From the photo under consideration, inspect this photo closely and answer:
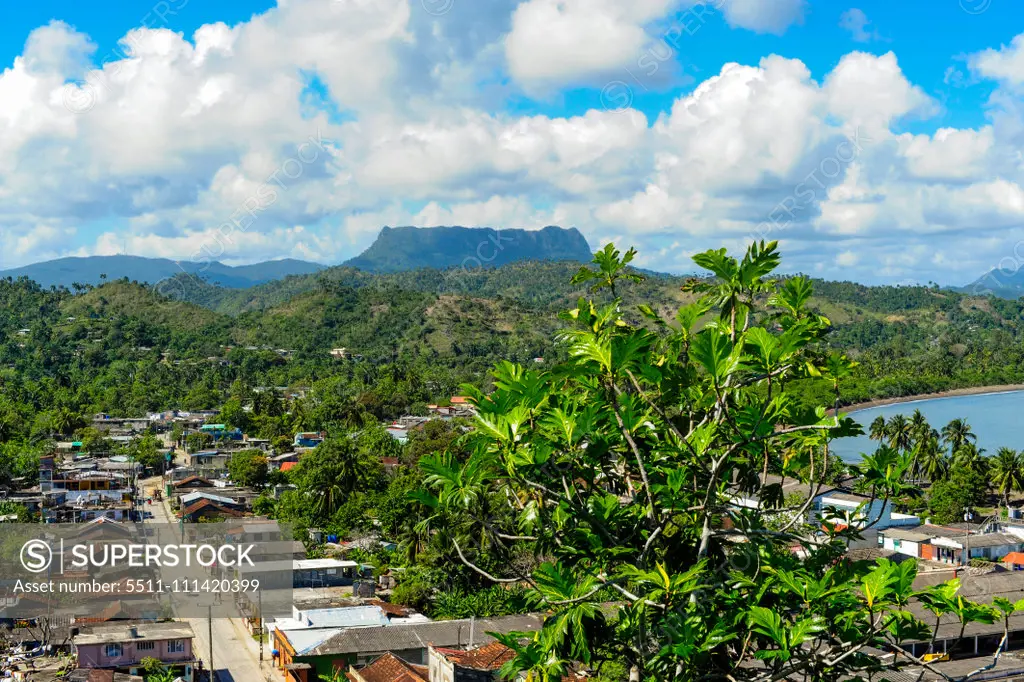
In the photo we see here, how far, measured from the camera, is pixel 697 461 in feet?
9.36

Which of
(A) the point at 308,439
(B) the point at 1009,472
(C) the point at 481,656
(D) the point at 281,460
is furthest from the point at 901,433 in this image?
(C) the point at 481,656

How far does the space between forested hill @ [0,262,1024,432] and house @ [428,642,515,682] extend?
3436 cm

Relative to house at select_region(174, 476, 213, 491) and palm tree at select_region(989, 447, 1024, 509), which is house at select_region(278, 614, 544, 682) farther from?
palm tree at select_region(989, 447, 1024, 509)

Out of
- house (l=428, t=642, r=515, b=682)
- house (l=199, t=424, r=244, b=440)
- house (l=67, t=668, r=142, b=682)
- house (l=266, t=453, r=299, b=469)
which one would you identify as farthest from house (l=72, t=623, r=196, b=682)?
house (l=199, t=424, r=244, b=440)

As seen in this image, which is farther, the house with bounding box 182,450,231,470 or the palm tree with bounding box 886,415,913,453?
the house with bounding box 182,450,231,470

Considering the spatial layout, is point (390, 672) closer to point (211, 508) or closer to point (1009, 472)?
point (211, 508)

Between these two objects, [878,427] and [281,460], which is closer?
[281,460]

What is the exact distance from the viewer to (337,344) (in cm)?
8094

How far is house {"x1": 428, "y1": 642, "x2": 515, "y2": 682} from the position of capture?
12.8 metres

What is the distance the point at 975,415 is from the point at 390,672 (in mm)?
57490

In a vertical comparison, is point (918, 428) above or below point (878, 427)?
above

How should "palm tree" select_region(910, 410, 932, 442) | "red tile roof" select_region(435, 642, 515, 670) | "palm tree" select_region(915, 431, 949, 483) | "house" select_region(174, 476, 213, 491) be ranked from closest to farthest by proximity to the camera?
"red tile roof" select_region(435, 642, 515, 670), "palm tree" select_region(915, 431, 949, 483), "house" select_region(174, 476, 213, 491), "palm tree" select_region(910, 410, 932, 442)

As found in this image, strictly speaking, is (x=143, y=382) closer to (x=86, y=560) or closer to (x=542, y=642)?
(x=86, y=560)

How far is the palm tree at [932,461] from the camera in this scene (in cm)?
3491
